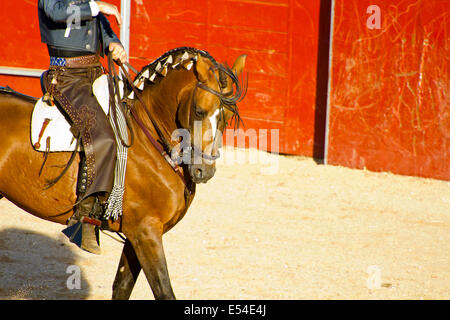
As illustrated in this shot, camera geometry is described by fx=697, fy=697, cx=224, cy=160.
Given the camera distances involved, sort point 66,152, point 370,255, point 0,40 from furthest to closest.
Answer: point 0,40
point 370,255
point 66,152

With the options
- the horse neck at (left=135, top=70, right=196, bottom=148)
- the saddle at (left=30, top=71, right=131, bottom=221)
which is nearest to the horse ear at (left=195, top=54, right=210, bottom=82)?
the horse neck at (left=135, top=70, right=196, bottom=148)

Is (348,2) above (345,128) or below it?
above

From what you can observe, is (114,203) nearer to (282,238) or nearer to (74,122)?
(74,122)

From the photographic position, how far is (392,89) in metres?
9.23

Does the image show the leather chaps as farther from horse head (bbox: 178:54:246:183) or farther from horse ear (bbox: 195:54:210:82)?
horse ear (bbox: 195:54:210:82)

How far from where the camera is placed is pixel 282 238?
7109mm

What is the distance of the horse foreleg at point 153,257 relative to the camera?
424 centimetres

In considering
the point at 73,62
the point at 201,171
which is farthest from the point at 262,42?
the point at 201,171

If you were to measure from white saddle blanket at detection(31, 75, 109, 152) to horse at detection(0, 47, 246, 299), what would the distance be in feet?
0.23

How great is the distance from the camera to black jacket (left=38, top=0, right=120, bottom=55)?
4.32 meters

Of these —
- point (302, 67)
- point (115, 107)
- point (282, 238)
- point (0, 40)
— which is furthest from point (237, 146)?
point (115, 107)

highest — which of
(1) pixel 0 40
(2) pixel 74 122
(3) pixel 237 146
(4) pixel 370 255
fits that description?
(1) pixel 0 40

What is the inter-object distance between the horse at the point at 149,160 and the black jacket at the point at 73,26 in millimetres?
398

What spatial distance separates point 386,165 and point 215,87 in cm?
574
